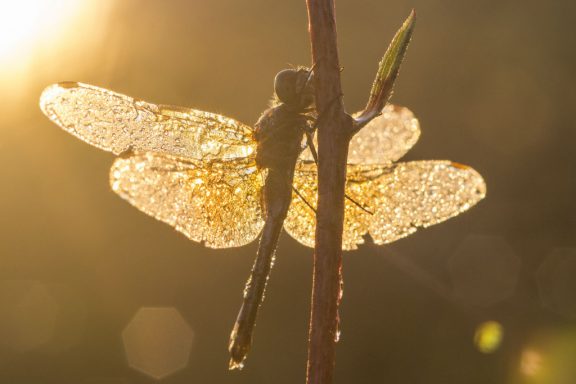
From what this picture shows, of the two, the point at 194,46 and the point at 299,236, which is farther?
the point at 194,46

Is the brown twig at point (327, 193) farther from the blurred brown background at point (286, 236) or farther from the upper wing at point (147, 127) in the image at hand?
the blurred brown background at point (286, 236)

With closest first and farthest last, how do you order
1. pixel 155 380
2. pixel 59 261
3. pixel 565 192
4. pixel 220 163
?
1. pixel 220 163
2. pixel 155 380
3. pixel 565 192
4. pixel 59 261

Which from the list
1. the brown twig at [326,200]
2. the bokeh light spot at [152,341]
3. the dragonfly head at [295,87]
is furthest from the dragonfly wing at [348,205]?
the bokeh light spot at [152,341]

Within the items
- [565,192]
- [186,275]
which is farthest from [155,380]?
[565,192]

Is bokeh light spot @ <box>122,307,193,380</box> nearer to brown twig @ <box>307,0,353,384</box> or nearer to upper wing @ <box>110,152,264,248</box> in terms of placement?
upper wing @ <box>110,152,264,248</box>

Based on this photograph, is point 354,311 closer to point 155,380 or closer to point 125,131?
point 155,380

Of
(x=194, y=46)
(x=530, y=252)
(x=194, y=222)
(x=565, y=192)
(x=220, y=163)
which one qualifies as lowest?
(x=530, y=252)
